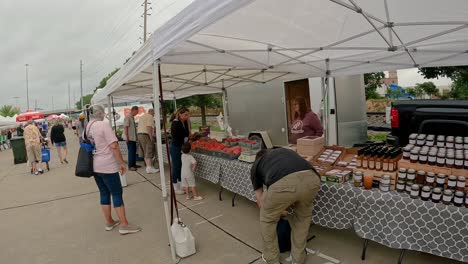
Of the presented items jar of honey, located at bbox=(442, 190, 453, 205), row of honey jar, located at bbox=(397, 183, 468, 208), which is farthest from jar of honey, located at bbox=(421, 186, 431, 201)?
jar of honey, located at bbox=(442, 190, 453, 205)

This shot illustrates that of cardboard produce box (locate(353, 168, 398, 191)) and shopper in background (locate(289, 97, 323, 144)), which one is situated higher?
shopper in background (locate(289, 97, 323, 144))

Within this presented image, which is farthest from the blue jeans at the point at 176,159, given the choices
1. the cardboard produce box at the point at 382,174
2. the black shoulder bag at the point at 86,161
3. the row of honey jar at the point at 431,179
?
the row of honey jar at the point at 431,179

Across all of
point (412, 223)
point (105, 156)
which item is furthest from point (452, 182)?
point (105, 156)

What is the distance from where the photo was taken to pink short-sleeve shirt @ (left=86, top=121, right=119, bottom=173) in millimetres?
3721

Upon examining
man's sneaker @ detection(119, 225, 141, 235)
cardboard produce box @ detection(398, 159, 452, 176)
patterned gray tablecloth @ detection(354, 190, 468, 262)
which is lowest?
man's sneaker @ detection(119, 225, 141, 235)

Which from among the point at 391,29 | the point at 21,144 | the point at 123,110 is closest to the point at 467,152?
the point at 391,29

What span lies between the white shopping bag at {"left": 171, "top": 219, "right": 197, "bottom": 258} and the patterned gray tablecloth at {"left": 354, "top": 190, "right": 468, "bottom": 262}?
1.87m

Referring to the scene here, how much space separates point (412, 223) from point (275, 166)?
136 centimetres

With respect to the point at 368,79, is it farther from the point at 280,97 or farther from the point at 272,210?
the point at 272,210

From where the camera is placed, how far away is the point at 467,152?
2533mm

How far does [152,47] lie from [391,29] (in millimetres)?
2622

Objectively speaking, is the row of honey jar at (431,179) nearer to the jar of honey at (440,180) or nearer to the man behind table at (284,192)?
the jar of honey at (440,180)

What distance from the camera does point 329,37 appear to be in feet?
11.6

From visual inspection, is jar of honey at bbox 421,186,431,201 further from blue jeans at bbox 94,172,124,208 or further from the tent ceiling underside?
blue jeans at bbox 94,172,124,208
